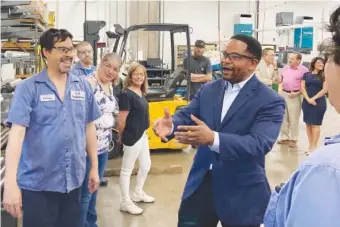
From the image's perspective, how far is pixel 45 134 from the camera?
2213 mm

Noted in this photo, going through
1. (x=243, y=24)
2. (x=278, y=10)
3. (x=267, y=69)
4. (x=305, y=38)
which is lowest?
(x=267, y=69)

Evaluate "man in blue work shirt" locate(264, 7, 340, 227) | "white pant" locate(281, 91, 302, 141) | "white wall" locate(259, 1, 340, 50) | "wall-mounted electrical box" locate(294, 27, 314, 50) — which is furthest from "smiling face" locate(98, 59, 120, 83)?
"white wall" locate(259, 1, 340, 50)

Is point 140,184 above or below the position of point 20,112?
below

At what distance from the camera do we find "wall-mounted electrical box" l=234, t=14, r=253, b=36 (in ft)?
45.2

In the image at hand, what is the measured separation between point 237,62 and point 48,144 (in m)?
1.03

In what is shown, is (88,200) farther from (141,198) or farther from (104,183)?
(104,183)

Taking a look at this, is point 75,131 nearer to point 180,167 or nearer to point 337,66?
point 337,66

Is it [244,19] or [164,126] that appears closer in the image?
[164,126]

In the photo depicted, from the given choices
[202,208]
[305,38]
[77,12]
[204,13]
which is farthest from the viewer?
[204,13]

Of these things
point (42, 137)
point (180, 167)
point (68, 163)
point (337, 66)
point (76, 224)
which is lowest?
point (180, 167)

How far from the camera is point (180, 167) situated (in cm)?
549

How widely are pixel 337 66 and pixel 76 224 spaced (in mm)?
1910

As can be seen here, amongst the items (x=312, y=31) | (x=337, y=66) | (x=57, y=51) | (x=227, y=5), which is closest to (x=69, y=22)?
(x=227, y=5)

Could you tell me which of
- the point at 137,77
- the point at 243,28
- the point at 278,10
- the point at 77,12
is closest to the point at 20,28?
the point at 137,77
